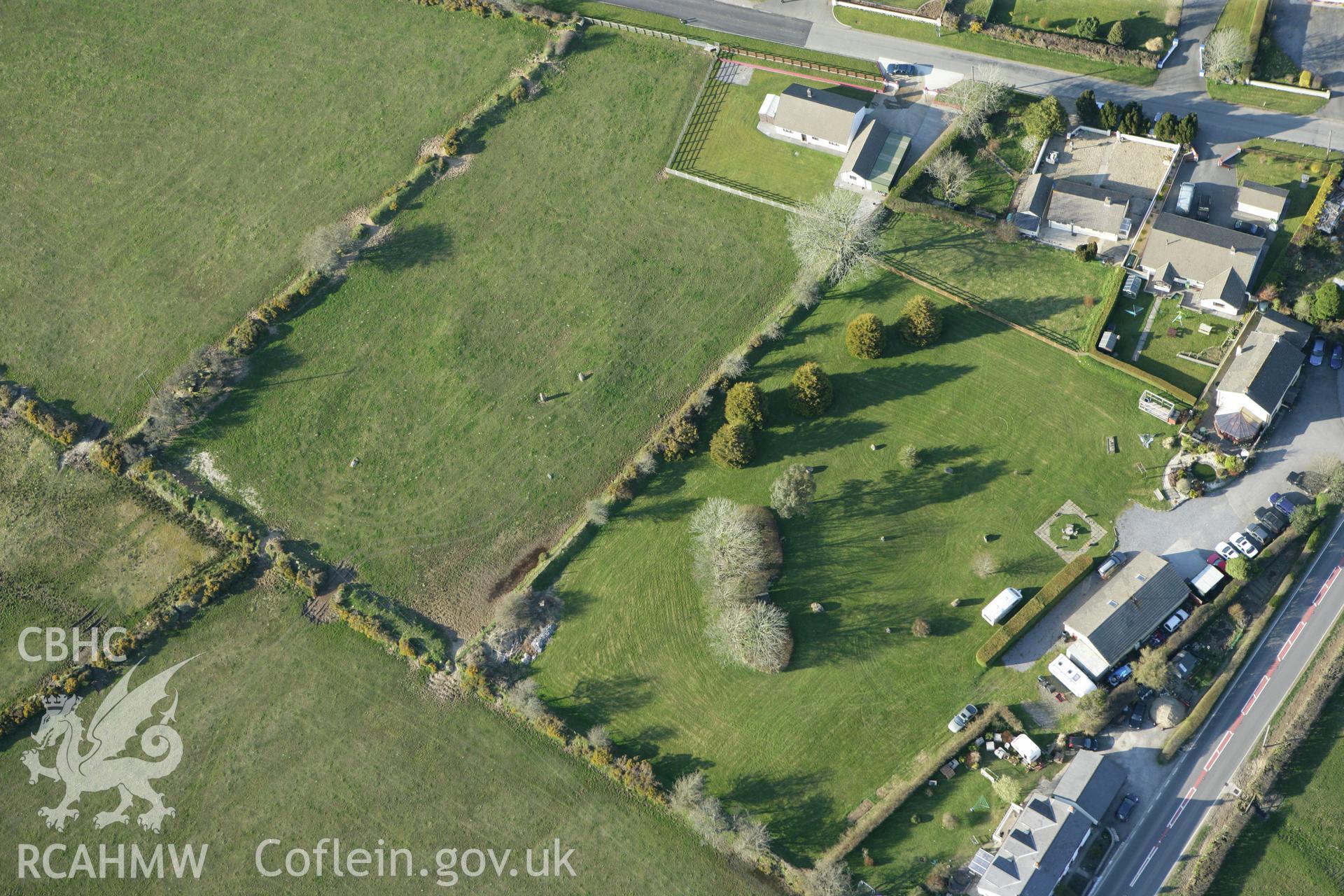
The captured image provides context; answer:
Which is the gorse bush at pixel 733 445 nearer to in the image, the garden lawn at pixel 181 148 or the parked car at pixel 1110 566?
the parked car at pixel 1110 566

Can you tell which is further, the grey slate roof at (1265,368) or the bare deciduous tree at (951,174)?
the bare deciduous tree at (951,174)

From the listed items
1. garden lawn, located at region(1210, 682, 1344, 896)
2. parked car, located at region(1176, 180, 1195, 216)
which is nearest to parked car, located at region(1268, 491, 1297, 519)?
garden lawn, located at region(1210, 682, 1344, 896)

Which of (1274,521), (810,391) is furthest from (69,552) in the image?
(1274,521)

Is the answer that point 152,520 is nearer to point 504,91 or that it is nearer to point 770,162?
point 504,91

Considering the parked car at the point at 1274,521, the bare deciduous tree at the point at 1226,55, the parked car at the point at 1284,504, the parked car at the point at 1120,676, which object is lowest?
the parked car at the point at 1120,676

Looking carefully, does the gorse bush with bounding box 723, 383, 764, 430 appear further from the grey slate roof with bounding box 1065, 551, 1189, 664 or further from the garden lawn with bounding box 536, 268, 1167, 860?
the grey slate roof with bounding box 1065, 551, 1189, 664

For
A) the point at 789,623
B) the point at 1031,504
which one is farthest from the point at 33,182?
the point at 1031,504

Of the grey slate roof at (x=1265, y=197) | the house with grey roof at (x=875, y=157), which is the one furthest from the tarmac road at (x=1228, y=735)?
the house with grey roof at (x=875, y=157)
